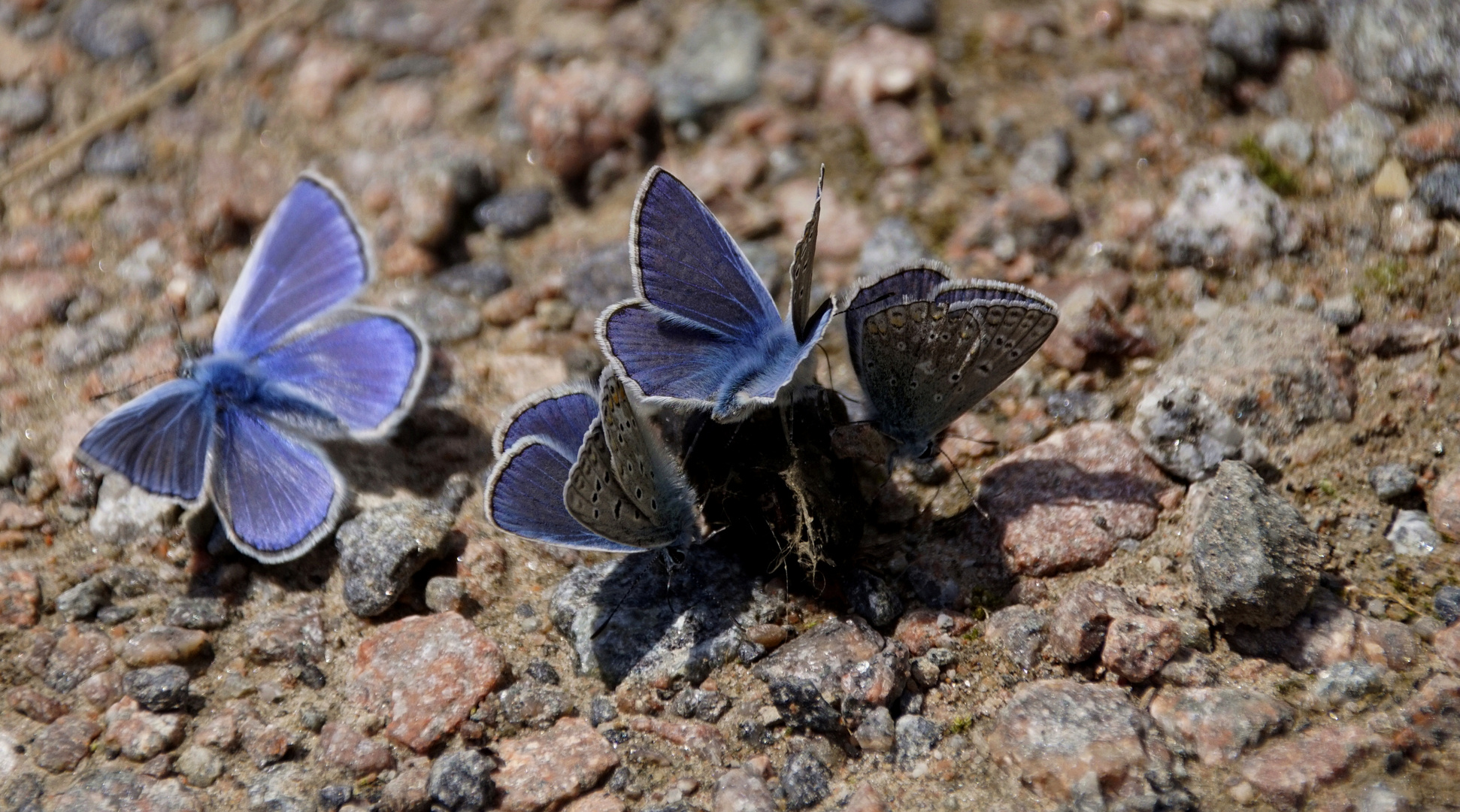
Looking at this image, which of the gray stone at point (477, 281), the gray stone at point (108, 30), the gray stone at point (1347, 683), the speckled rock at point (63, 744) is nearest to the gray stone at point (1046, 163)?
the gray stone at point (477, 281)

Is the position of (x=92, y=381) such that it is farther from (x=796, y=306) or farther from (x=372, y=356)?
(x=796, y=306)

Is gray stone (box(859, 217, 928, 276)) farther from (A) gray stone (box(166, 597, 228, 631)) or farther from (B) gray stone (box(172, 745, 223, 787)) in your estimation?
(B) gray stone (box(172, 745, 223, 787))

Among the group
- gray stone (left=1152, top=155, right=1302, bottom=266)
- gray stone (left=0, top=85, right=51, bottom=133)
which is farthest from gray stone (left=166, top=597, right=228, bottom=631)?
gray stone (left=1152, top=155, right=1302, bottom=266)

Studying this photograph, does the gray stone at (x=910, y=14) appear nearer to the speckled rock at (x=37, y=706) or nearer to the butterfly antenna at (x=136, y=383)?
the butterfly antenna at (x=136, y=383)

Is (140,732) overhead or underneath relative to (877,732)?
underneath

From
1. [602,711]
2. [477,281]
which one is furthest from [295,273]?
[602,711]

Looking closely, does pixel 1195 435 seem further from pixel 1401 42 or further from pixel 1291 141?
pixel 1401 42
